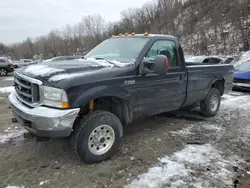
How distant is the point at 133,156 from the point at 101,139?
64 cm

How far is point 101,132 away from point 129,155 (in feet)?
2.23

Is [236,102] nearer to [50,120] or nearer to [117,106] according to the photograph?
[117,106]

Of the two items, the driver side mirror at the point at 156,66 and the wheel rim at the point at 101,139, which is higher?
the driver side mirror at the point at 156,66

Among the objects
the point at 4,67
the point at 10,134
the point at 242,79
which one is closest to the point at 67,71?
the point at 10,134

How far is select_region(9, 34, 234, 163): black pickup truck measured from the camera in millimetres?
3182

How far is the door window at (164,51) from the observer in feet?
14.4

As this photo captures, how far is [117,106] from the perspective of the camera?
13.1ft

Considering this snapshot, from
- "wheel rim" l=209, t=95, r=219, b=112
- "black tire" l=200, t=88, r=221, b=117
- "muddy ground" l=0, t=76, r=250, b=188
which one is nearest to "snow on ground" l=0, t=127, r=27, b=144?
"muddy ground" l=0, t=76, r=250, b=188

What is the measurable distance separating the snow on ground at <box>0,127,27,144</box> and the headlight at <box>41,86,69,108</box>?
200 cm

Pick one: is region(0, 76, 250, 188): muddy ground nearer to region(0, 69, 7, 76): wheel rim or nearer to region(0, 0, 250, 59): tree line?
region(0, 69, 7, 76): wheel rim

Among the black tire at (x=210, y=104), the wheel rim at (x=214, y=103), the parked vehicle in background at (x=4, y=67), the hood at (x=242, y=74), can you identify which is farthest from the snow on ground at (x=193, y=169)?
the parked vehicle in background at (x=4, y=67)

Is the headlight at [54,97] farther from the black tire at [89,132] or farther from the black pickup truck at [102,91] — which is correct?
the black tire at [89,132]

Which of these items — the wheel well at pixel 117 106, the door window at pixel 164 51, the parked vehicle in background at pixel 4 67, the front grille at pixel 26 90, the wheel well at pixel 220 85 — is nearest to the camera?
the front grille at pixel 26 90

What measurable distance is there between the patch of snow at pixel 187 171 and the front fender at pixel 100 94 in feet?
3.96
